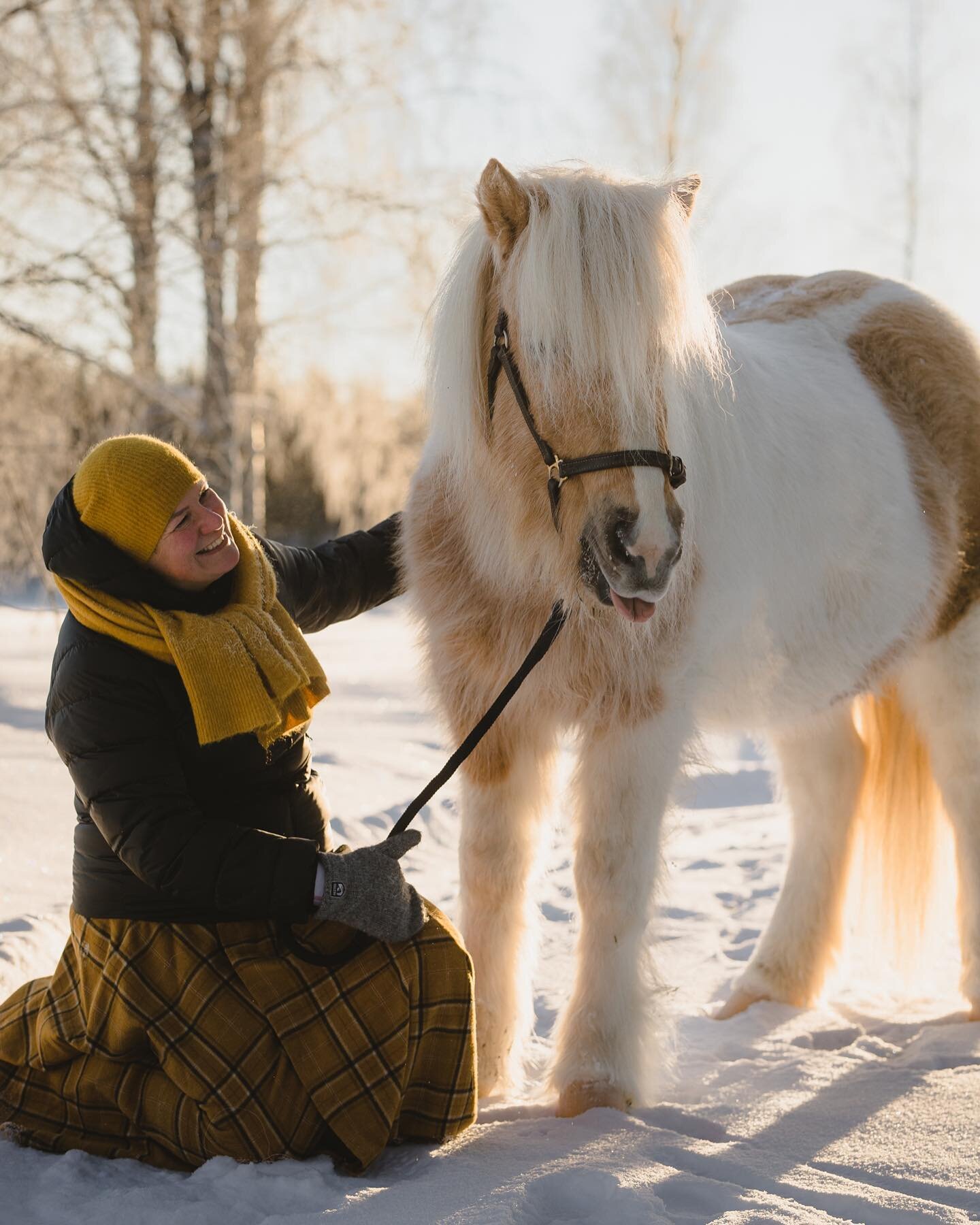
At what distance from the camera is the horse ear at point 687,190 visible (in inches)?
88.7

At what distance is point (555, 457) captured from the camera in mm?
1999

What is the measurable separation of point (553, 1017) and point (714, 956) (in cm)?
76

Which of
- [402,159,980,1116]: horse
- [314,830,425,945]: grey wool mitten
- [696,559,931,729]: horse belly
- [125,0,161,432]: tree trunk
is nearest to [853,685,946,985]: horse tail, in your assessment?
[402,159,980,1116]: horse

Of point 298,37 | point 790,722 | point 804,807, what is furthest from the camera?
point 298,37

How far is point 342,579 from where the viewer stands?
2.62 m

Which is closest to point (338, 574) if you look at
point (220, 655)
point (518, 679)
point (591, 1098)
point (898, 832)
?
point (518, 679)

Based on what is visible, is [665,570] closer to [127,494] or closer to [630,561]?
[630,561]

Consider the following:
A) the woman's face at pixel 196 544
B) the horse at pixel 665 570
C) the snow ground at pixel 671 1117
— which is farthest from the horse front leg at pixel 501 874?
the woman's face at pixel 196 544

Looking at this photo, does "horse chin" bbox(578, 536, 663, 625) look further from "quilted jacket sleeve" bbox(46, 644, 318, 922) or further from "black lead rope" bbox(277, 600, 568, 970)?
"quilted jacket sleeve" bbox(46, 644, 318, 922)

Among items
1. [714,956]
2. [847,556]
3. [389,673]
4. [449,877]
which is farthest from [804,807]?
[389,673]

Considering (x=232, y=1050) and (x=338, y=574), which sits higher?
(x=338, y=574)

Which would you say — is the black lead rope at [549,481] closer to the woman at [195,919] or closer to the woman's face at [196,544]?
the woman at [195,919]

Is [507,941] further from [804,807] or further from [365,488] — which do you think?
[365,488]

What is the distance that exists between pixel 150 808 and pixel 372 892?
0.40m
